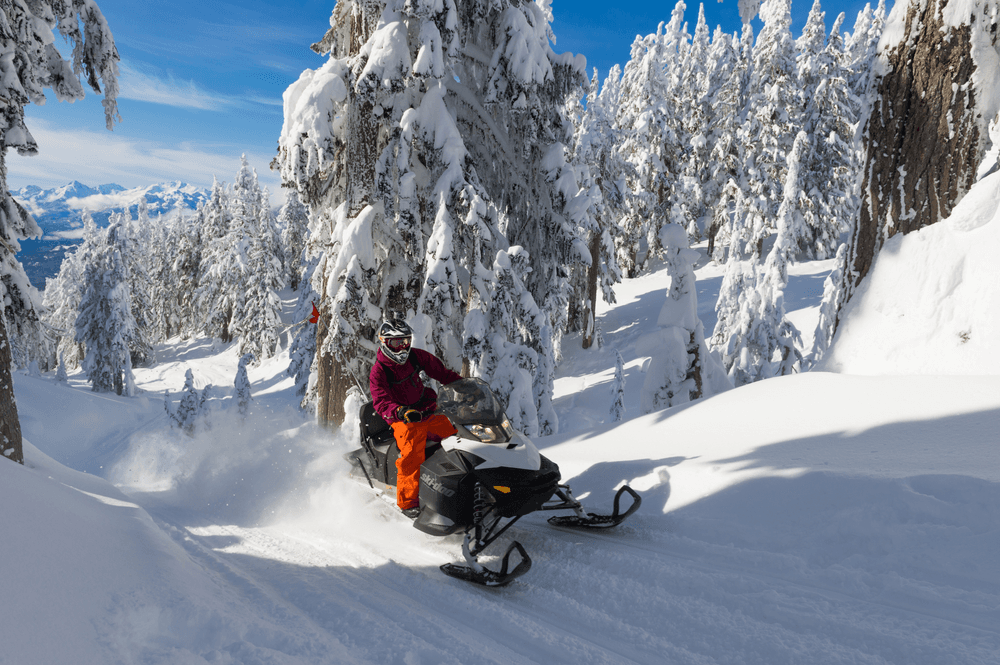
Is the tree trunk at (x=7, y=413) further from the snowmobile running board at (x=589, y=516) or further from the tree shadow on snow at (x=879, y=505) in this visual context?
the tree shadow on snow at (x=879, y=505)

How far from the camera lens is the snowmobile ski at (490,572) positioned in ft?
12.2

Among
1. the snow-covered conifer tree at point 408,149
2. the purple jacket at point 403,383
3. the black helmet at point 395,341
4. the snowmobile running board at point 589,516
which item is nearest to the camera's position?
the snowmobile running board at point 589,516

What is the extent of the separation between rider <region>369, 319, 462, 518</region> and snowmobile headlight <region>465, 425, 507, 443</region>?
479 mm

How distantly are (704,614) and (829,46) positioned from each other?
33.8m

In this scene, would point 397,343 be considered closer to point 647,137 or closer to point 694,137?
point 647,137

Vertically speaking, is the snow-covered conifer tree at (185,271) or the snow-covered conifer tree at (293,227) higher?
the snow-covered conifer tree at (293,227)

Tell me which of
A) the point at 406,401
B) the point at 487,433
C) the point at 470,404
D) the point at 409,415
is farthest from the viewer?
the point at 406,401

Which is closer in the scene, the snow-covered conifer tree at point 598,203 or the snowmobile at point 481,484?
the snowmobile at point 481,484

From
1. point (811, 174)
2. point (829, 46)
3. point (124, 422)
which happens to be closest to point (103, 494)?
point (124, 422)

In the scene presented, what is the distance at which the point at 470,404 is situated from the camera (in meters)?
4.39

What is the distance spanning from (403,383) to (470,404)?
115 centimetres

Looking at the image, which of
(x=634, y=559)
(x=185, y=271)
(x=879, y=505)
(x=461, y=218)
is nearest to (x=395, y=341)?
(x=634, y=559)

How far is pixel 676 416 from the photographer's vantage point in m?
6.66

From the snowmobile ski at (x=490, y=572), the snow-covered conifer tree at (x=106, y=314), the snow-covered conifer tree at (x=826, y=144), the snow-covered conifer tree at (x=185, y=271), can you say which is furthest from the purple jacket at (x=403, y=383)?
the snow-covered conifer tree at (x=185, y=271)
